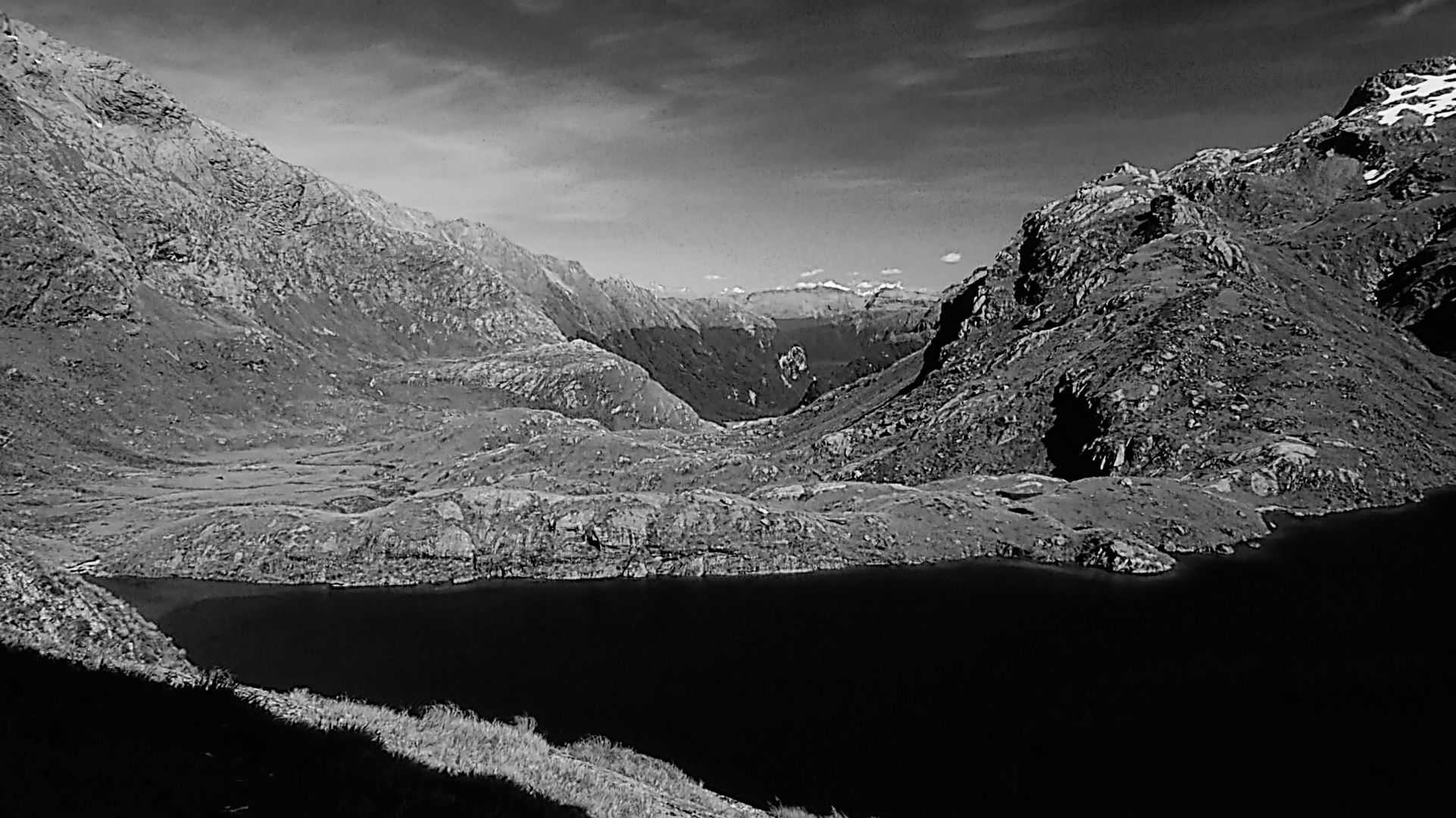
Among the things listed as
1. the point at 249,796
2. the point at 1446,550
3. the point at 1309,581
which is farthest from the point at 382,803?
the point at 1446,550

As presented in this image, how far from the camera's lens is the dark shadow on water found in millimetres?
9953

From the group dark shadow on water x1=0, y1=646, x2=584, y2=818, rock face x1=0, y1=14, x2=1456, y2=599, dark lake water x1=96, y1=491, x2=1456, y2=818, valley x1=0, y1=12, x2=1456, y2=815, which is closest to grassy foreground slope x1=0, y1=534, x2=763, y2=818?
dark shadow on water x1=0, y1=646, x2=584, y2=818

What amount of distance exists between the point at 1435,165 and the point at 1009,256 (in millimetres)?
114135

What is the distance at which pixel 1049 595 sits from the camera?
76438 mm

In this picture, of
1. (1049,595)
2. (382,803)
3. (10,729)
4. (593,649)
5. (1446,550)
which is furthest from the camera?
(1446,550)

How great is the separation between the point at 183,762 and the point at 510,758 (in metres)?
9.17

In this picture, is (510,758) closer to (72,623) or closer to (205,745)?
(205,745)

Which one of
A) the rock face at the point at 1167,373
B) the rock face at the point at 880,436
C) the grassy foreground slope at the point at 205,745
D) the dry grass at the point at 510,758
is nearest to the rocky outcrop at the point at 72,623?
the grassy foreground slope at the point at 205,745

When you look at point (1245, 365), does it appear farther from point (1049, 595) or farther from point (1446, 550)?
point (1049, 595)

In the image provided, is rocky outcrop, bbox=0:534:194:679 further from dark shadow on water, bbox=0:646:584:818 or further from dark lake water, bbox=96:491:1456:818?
dark lake water, bbox=96:491:1456:818

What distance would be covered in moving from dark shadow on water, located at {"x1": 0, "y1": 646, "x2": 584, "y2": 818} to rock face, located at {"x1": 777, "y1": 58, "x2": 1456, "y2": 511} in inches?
4444

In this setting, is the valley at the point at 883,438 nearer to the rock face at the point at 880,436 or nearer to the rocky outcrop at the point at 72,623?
the rock face at the point at 880,436

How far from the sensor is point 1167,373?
12156 cm

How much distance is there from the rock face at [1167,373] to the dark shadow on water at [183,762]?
113 m
